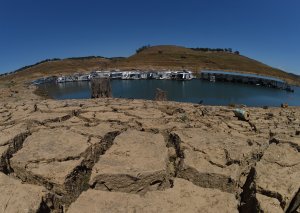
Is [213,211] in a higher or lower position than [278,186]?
lower

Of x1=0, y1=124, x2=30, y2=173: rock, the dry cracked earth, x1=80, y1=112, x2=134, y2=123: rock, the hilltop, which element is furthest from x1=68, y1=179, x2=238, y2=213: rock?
the hilltop

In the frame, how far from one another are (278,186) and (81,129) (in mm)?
3114

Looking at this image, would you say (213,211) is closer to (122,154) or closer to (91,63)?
(122,154)

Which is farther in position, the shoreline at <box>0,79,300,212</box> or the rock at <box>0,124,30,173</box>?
the rock at <box>0,124,30,173</box>

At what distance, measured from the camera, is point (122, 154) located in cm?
430

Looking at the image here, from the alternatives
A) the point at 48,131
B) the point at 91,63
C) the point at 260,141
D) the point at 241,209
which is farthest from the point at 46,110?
the point at 91,63

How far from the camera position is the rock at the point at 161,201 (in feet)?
10.8

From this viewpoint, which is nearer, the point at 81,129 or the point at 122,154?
the point at 122,154

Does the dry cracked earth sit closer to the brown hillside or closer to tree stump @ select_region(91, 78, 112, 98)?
tree stump @ select_region(91, 78, 112, 98)

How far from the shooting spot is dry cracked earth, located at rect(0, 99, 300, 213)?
10.9 feet

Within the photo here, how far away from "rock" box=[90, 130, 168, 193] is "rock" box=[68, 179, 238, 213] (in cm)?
13

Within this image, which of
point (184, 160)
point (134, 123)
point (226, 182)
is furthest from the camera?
point (134, 123)

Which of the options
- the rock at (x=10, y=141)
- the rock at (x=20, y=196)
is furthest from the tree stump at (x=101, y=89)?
the rock at (x=20, y=196)

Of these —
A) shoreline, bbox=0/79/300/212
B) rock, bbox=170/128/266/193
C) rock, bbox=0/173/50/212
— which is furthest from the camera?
rock, bbox=170/128/266/193
